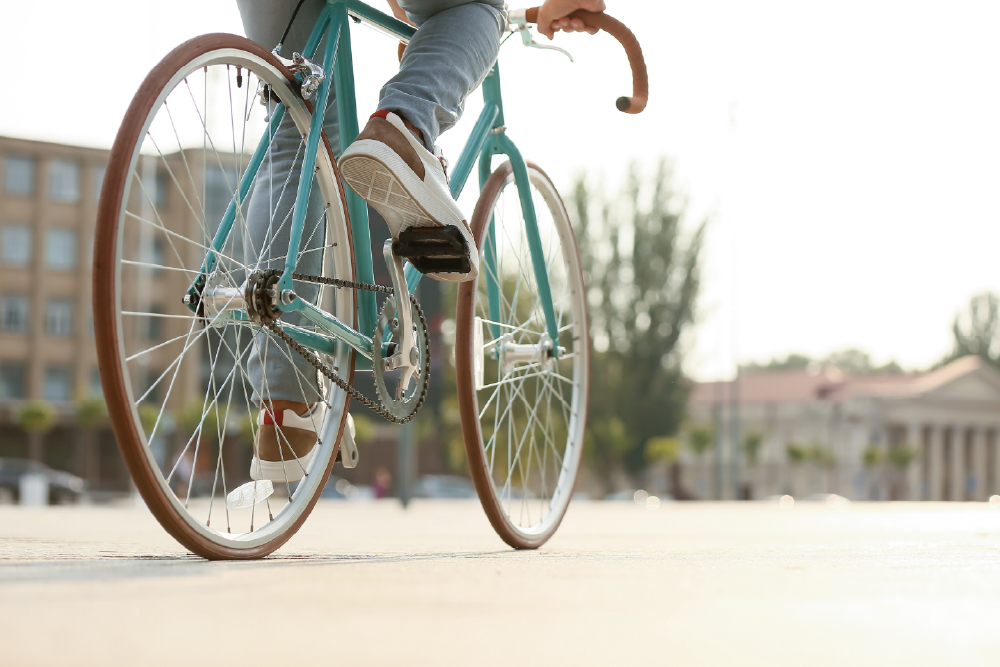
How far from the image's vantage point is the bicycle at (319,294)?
1.58 meters

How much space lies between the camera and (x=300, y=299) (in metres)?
1.83

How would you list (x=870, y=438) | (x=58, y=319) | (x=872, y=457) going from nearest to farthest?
(x=58, y=319) → (x=872, y=457) → (x=870, y=438)

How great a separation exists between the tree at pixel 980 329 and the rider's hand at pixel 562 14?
237 ft

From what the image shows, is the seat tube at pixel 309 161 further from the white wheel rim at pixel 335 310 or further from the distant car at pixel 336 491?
the distant car at pixel 336 491

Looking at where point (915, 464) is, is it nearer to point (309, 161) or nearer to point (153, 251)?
point (153, 251)

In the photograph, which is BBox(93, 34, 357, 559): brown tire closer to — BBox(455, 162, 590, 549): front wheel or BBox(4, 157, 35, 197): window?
BBox(455, 162, 590, 549): front wheel

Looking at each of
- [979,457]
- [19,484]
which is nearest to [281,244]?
[19,484]

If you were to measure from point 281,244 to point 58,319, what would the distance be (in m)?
41.1

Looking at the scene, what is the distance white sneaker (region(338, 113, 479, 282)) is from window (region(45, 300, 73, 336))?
4109 centimetres

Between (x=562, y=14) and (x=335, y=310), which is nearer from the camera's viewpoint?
(x=335, y=310)

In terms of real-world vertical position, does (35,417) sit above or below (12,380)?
below

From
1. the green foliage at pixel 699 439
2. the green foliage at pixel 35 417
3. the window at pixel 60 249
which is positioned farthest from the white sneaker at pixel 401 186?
the green foliage at pixel 699 439

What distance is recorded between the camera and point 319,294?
2066mm

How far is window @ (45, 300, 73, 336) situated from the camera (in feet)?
132
